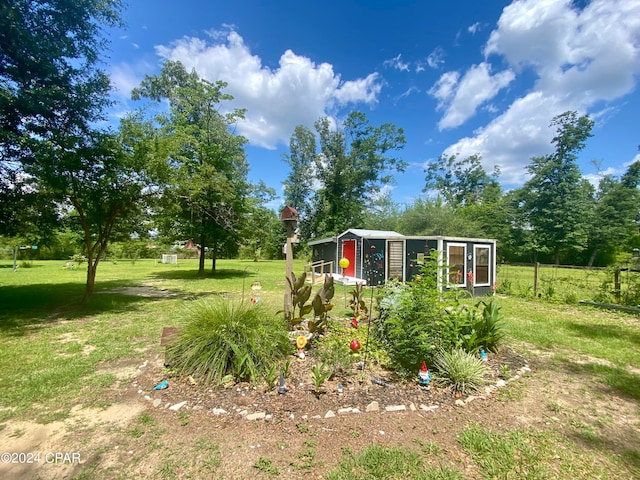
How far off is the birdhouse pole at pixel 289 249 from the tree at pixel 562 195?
1033 inches

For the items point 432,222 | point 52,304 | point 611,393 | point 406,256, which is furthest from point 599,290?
point 52,304

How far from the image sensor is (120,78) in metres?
6.59

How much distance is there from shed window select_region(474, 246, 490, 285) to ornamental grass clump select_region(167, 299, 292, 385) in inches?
333

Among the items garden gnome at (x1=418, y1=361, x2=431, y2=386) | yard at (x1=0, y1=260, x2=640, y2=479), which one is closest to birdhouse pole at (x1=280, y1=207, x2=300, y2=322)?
yard at (x1=0, y1=260, x2=640, y2=479)

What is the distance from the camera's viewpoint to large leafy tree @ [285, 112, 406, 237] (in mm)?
22797

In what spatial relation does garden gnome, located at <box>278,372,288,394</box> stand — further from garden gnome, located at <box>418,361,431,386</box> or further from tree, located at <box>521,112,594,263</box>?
tree, located at <box>521,112,594,263</box>

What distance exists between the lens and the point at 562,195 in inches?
886

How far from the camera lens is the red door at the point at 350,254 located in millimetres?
11891

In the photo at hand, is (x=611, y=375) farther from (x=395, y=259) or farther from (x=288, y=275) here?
(x=395, y=259)

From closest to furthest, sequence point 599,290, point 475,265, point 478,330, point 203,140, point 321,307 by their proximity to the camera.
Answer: point 478,330
point 321,307
point 599,290
point 475,265
point 203,140

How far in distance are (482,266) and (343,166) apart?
50.9 ft

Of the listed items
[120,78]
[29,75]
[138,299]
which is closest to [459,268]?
[138,299]

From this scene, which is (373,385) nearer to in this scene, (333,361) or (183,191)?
(333,361)

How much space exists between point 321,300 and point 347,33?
9.76m
